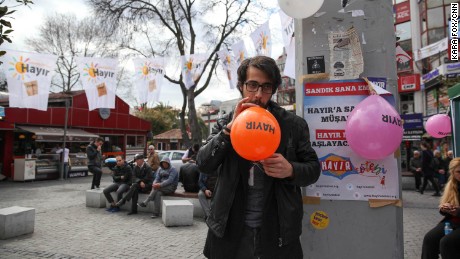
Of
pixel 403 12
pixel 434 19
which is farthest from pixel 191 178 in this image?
pixel 403 12

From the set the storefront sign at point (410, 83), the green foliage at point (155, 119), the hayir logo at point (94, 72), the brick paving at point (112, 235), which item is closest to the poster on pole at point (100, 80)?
the hayir logo at point (94, 72)

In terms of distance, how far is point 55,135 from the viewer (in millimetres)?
17500

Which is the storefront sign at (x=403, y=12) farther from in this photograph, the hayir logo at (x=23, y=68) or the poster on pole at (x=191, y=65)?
the hayir logo at (x=23, y=68)

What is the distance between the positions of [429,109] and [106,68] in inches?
833

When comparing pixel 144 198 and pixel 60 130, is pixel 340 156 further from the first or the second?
pixel 60 130

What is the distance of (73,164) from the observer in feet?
58.0

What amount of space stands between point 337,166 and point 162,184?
6.13 metres

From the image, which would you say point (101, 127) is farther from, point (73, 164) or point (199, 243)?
point (199, 243)

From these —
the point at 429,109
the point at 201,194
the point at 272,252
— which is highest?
the point at 429,109

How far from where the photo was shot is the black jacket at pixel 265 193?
176 centimetres

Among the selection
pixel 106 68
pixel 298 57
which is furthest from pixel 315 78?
pixel 106 68

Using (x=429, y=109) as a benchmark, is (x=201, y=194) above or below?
below

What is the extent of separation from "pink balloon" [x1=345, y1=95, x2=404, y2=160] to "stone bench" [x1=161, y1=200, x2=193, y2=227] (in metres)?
5.26

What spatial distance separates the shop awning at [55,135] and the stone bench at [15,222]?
12025 mm
